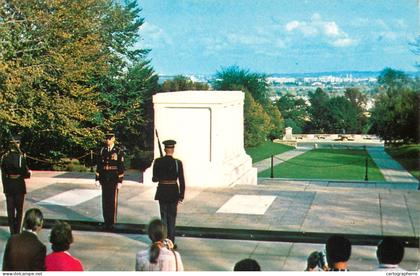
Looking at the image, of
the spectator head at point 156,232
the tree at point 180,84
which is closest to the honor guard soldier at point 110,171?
Result: the spectator head at point 156,232

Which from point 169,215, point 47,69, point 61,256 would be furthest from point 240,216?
point 47,69

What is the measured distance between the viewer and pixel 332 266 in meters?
4.01

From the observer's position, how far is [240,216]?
9102mm

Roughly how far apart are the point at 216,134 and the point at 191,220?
10.1 feet

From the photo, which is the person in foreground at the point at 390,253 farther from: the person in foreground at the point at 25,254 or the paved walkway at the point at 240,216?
the paved walkway at the point at 240,216

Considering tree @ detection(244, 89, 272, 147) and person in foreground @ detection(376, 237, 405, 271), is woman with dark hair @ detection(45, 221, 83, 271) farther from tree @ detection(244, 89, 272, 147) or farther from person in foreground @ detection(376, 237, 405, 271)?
tree @ detection(244, 89, 272, 147)

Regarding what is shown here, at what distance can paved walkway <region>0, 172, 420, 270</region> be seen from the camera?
7.18 meters

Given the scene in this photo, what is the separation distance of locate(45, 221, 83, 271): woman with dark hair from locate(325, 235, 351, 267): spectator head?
5.27 feet

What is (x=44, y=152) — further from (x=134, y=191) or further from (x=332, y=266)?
(x=332, y=266)

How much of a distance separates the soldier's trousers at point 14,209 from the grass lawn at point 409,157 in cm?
1642

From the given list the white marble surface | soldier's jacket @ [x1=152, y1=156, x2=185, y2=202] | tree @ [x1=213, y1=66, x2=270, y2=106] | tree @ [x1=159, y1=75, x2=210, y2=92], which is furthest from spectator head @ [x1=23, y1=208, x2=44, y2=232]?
tree @ [x1=213, y1=66, x2=270, y2=106]

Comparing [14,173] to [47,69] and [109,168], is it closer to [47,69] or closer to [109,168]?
[109,168]

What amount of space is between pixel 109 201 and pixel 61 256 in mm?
3991

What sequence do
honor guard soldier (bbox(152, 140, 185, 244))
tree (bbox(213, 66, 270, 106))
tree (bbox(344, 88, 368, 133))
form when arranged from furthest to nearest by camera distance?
1. tree (bbox(344, 88, 368, 133))
2. tree (bbox(213, 66, 270, 106))
3. honor guard soldier (bbox(152, 140, 185, 244))
